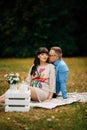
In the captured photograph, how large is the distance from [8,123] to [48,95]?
6.53 ft

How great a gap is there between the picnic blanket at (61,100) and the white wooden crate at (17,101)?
37 centimetres

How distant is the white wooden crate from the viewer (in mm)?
8094

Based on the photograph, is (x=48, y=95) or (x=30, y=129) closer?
(x=30, y=129)

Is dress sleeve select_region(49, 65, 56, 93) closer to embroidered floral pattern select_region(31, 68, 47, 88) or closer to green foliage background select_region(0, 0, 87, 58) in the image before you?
embroidered floral pattern select_region(31, 68, 47, 88)

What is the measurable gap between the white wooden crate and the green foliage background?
16138mm

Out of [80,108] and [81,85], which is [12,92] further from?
[81,85]

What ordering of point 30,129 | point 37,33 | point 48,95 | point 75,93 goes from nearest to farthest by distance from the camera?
point 30,129, point 48,95, point 75,93, point 37,33

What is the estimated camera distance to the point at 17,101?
815cm

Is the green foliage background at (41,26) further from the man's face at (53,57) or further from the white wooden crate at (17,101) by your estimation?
the white wooden crate at (17,101)

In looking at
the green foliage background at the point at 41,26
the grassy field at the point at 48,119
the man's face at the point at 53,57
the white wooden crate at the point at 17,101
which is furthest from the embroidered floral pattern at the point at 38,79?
the green foliage background at the point at 41,26

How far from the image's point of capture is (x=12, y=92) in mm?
8141

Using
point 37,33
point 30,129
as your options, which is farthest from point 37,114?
point 37,33

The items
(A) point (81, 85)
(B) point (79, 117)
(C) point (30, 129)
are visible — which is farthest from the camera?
(A) point (81, 85)

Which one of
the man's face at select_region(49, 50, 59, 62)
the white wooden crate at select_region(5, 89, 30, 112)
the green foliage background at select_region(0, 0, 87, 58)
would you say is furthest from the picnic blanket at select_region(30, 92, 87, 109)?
the green foliage background at select_region(0, 0, 87, 58)
